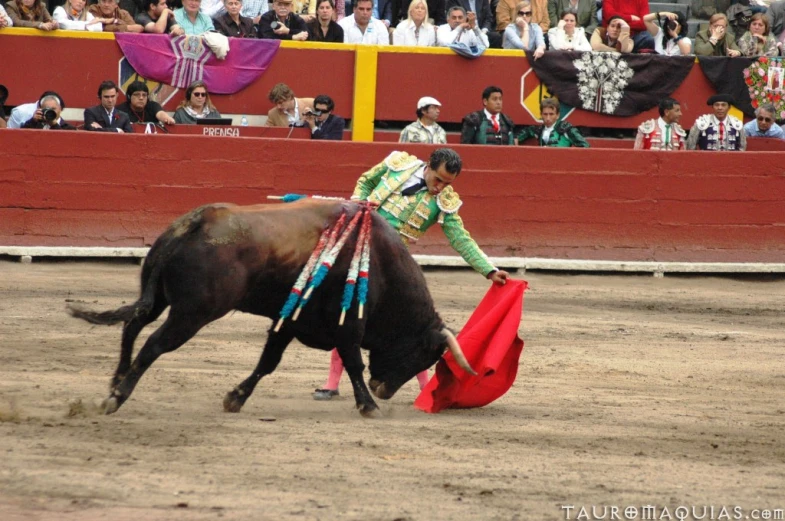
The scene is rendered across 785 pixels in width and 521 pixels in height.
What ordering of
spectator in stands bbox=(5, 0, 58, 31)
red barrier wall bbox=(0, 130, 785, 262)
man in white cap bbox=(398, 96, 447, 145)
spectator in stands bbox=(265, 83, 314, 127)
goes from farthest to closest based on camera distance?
spectator in stands bbox=(265, 83, 314, 127) → spectator in stands bbox=(5, 0, 58, 31) → man in white cap bbox=(398, 96, 447, 145) → red barrier wall bbox=(0, 130, 785, 262)

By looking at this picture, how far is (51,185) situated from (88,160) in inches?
14.8

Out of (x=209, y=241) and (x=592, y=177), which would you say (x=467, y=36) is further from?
(x=209, y=241)

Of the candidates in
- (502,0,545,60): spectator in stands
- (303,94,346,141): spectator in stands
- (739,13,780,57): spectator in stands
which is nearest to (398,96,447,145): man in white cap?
(303,94,346,141): spectator in stands

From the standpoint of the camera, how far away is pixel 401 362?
654 cm

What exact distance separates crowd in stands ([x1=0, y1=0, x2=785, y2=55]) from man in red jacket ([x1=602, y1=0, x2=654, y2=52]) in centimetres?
1

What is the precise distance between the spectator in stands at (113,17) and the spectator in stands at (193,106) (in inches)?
38.8

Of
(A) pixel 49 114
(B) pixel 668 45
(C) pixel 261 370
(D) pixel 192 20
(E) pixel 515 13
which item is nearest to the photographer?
(C) pixel 261 370

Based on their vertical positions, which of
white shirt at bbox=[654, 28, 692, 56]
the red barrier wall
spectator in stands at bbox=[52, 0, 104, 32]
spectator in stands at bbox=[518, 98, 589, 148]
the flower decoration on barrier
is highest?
spectator in stands at bbox=[52, 0, 104, 32]

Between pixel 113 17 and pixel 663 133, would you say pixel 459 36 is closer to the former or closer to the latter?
pixel 663 133

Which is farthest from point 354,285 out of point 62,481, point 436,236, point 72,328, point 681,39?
point 681,39

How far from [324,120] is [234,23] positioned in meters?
1.49

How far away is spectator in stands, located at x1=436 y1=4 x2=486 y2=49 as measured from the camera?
12867 millimetres

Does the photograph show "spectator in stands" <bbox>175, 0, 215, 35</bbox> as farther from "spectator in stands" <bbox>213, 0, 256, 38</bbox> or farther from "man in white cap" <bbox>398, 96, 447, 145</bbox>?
"man in white cap" <bbox>398, 96, 447, 145</bbox>

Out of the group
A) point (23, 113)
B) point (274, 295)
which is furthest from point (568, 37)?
point (274, 295)
